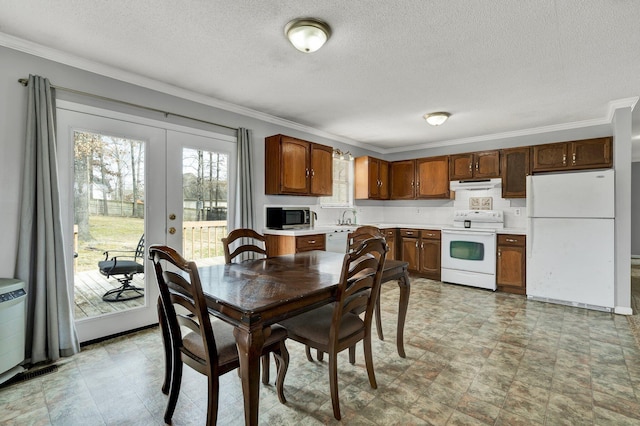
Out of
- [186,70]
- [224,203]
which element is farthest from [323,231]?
[186,70]

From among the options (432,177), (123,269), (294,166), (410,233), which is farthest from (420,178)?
(123,269)

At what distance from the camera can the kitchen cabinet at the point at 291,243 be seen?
3820 millimetres

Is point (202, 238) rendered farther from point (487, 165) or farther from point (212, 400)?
point (487, 165)

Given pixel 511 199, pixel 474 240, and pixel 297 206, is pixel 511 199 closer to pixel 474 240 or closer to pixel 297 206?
pixel 474 240

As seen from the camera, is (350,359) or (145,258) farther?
(145,258)

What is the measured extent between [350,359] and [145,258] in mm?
2199

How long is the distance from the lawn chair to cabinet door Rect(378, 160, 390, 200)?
4136mm

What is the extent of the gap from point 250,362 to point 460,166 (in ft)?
16.0

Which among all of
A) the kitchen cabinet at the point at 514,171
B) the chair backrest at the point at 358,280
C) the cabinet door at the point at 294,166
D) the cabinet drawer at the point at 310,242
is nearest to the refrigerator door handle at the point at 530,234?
the kitchen cabinet at the point at 514,171

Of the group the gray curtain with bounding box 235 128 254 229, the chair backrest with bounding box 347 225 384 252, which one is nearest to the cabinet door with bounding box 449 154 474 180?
the chair backrest with bounding box 347 225 384 252

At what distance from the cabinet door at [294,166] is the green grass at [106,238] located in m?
1.76

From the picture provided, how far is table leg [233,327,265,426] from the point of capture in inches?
51.7

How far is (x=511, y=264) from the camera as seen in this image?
4320mm

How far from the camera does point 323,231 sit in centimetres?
421
